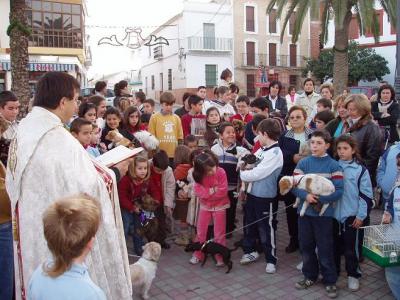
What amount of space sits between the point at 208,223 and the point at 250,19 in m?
39.7

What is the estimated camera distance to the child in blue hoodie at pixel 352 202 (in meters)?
4.19

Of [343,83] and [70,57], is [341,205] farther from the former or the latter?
[70,57]

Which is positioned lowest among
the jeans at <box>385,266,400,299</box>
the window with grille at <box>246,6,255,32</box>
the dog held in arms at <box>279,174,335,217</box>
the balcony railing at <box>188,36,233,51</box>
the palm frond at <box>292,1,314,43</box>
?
the jeans at <box>385,266,400,299</box>

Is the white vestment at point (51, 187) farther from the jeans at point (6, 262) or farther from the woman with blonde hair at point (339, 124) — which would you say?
the woman with blonde hair at point (339, 124)

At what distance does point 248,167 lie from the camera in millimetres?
4770

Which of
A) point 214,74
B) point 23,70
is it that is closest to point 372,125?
point 23,70

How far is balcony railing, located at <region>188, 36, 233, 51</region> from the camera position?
40.2m

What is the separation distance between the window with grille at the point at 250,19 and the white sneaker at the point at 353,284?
131 feet

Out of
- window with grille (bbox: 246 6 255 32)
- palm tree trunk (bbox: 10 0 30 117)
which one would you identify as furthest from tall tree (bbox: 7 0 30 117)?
window with grille (bbox: 246 6 255 32)

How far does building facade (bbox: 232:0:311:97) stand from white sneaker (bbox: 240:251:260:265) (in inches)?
1431

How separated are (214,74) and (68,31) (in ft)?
56.0

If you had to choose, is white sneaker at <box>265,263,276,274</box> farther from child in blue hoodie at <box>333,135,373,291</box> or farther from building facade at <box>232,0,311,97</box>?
building facade at <box>232,0,311,97</box>

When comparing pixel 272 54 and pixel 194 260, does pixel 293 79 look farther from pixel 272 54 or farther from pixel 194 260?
pixel 194 260

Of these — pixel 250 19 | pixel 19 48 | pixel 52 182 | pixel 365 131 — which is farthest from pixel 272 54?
pixel 52 182
